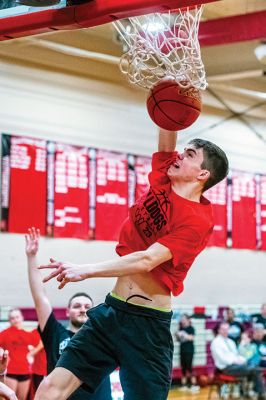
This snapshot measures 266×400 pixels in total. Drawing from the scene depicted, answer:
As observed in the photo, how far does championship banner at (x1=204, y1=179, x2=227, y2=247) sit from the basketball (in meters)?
9.15

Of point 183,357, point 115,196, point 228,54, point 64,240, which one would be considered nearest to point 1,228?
point 64,240

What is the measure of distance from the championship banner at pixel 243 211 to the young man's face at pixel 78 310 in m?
8.13

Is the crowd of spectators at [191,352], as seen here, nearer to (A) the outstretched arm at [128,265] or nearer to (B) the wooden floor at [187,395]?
(B) the wooden floor at [187,395]

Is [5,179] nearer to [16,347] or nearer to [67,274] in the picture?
[16,347]

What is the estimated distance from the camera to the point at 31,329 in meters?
11.3

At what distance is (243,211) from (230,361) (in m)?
3.08

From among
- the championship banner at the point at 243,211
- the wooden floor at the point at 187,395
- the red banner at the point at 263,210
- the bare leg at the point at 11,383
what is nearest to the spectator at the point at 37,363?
the bare leg at the point at 11,383

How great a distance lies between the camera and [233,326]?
13.8 m

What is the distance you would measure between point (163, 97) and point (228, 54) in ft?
29.5

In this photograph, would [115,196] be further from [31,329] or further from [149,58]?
[149,58]

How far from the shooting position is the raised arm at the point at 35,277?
18.1 feet

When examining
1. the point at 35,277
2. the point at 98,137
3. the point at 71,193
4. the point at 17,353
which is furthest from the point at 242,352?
the point at 35,277

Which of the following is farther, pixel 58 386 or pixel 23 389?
pixel 23 389

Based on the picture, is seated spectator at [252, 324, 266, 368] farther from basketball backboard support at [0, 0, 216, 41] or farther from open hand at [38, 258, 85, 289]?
open hand at [38, 258, 85, 289]
